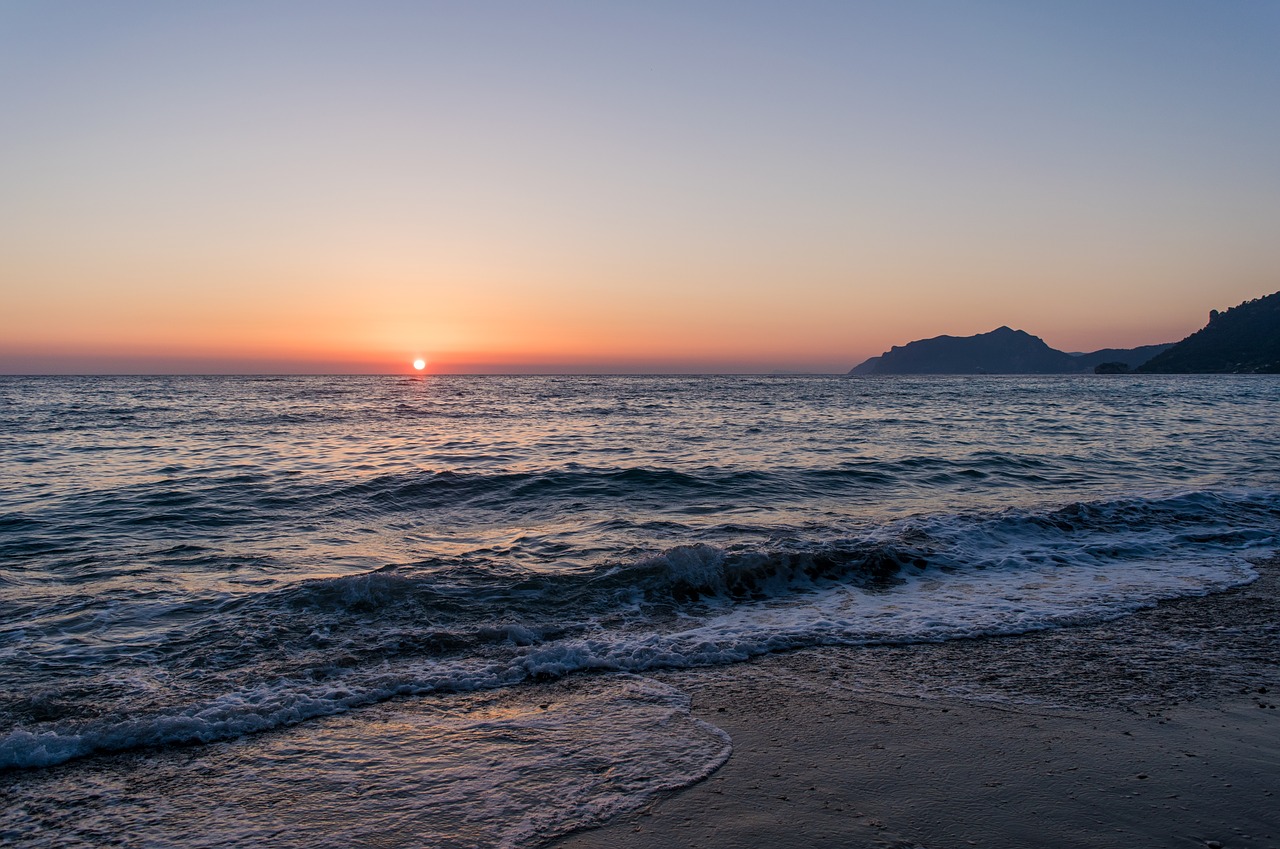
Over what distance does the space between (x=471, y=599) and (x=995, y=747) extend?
620 cm

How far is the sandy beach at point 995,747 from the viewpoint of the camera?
4.22 meters

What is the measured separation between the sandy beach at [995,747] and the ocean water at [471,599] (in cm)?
46

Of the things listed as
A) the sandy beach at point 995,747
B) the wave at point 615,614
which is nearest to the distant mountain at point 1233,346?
the wave at point 615,614

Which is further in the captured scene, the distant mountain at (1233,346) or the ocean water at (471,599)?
the distant mountain at (1233,346)

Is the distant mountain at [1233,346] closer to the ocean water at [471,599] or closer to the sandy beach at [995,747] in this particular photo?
the ocean water at [471,599]

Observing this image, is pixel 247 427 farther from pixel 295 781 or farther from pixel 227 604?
pixel 295 781

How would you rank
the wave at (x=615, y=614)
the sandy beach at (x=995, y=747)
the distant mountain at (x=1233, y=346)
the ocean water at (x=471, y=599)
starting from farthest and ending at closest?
1. the distant mountain at (x=1233, y=346)
2. the wave at (x=615, y=614)
3. the ocean water at (x=471, y=599)
4. the sandy beach at (x=995, y=747)

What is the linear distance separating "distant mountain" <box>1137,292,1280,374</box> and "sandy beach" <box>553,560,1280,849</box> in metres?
178

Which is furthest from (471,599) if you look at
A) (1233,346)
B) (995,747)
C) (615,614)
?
(1233,346)

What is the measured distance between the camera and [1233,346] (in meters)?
161

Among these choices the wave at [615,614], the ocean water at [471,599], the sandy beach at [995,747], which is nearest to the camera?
the sandy beach at [995,747]

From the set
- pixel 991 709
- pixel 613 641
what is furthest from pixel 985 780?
pixel 613 641

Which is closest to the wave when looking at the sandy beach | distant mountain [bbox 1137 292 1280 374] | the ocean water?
the ocean water

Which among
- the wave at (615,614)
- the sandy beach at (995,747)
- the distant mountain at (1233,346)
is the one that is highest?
the distant mountain at (1233,346)
